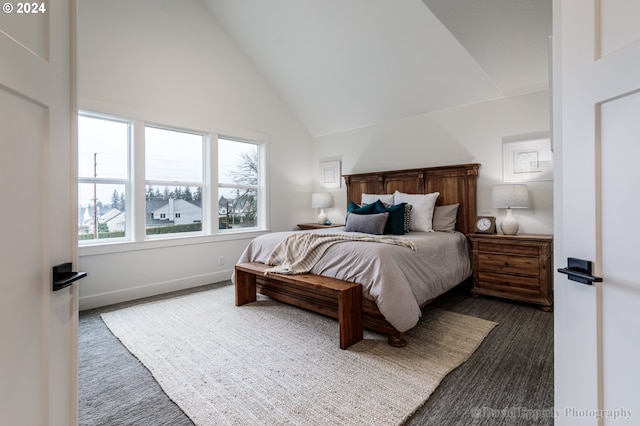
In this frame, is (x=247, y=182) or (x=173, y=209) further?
(x=247, y=182)

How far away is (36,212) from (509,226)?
382 centimetres

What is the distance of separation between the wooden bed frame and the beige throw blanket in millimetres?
113

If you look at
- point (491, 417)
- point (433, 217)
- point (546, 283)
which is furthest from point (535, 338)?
point (433, 217)

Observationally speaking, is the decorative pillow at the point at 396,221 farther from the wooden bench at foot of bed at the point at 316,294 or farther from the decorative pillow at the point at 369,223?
the wooden bench at foot of bed at the point at 316,294

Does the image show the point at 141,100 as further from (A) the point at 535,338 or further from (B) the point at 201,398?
(A) the point at 535,338

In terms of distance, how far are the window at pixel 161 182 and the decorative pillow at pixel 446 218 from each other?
263cm

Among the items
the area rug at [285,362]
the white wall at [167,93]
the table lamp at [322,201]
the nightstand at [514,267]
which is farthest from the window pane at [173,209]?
the nightstand at [514,267]

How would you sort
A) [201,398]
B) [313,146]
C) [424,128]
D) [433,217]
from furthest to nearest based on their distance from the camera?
[313,146], [424,128], [433,217], [201,398]

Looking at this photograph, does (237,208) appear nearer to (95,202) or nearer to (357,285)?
(95,202)

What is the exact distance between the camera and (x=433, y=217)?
385 cm

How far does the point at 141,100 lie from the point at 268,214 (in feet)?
7.57

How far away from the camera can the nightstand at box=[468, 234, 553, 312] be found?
294cm

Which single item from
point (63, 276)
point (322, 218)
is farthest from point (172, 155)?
point (63, 276)

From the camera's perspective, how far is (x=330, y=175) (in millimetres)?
5410
